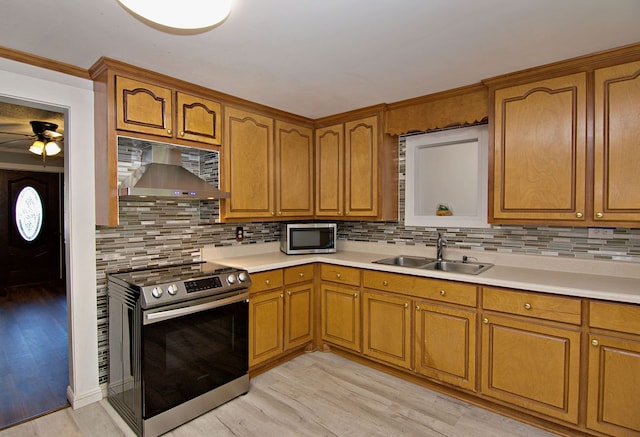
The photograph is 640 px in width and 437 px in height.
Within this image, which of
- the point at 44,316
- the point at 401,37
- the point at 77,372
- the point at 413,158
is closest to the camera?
the point at 401,37

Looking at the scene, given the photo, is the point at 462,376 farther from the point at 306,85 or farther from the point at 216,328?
the point at 306,85

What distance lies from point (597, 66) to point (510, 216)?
104 cm

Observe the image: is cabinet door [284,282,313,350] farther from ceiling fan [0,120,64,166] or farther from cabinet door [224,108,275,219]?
ceiling fan [0,120,64,166]

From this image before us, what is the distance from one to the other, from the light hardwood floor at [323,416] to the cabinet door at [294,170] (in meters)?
1.56

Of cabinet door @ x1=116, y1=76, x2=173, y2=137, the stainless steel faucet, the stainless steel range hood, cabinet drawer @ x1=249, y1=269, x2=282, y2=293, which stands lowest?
cabinet drawer @ x1=249, y1=269, x2=282, y2=293

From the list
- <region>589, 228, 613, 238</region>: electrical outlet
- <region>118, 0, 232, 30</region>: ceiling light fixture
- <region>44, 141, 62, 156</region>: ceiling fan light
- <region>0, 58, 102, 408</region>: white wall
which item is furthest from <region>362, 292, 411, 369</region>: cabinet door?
<region>44, 141, 62, 156</region>: ceiling fan light

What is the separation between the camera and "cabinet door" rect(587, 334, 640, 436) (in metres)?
1.83

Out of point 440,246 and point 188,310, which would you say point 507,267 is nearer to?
point 440,246

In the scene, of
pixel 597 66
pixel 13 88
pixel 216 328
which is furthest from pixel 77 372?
pixel 597 66

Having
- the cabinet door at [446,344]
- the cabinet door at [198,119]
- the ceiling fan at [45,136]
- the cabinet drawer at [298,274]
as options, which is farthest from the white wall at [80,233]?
the cabinet door at [446,344]

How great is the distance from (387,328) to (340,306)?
488mm

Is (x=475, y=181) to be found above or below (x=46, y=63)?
below

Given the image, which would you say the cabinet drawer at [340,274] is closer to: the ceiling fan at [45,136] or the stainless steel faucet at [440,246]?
the stainless steel faucet at [440,246]

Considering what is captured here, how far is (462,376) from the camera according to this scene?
7.85 ft
